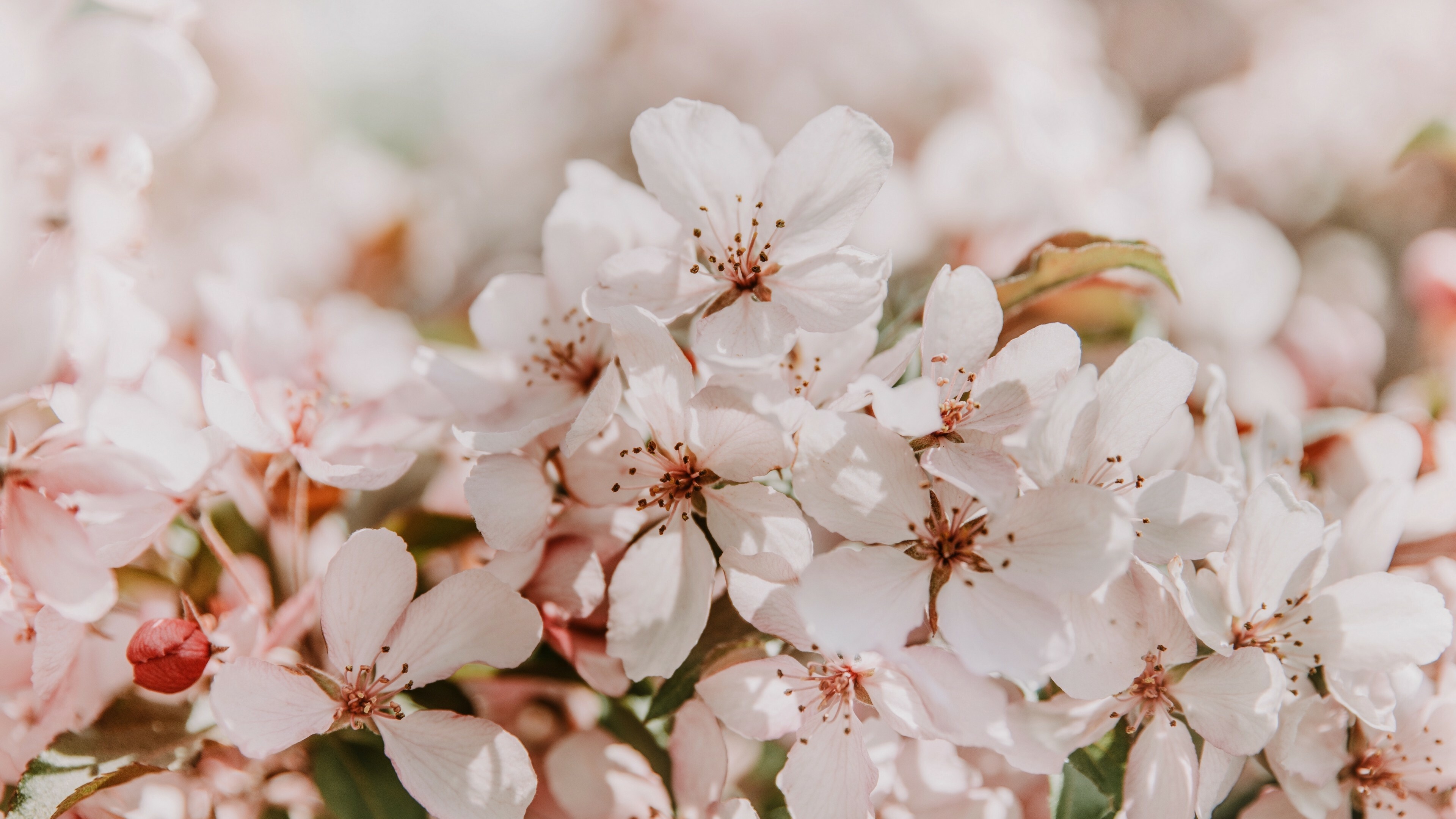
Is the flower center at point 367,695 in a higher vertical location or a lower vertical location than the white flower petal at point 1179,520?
lower

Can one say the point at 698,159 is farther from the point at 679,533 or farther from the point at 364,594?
the point at 364,594

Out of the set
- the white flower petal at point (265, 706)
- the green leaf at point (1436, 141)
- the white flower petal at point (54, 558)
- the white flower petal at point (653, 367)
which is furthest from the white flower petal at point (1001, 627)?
the green leaf at point (1436, 141)

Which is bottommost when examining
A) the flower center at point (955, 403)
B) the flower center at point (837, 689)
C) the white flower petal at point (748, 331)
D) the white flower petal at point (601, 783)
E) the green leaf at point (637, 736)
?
the white flower petal at point (601, 783)

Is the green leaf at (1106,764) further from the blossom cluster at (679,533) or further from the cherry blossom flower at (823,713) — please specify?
the cherry blossom flower at (823,713)

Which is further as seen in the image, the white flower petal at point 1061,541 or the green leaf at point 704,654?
the green leaf at point 704,654

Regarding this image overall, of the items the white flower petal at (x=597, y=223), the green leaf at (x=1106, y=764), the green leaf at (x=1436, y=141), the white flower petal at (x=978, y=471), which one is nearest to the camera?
the white flower petal at (x=978, y=471)

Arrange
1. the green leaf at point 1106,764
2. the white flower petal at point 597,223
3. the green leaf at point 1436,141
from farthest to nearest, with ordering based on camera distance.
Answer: the green leaf at point 1436,141 → the white flower petal at point 597,223 → the green leaf at point 1106,764
